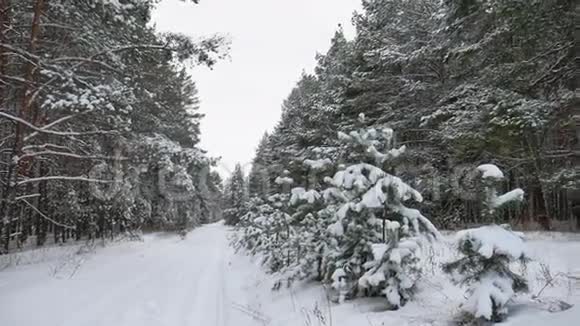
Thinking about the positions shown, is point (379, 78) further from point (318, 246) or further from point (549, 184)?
point (318, 246)

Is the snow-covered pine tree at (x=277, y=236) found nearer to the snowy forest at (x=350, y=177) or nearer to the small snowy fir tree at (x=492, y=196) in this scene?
the snowy forest at (x=350, y=177)

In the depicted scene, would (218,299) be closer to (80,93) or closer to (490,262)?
(490,262)

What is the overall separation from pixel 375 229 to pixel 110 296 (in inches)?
181

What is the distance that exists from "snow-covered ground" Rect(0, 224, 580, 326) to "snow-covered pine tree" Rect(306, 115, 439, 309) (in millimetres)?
314

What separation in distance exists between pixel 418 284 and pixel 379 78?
1058 cm

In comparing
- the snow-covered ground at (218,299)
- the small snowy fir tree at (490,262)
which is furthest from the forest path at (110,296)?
the small snowy fir tree at (490,262)

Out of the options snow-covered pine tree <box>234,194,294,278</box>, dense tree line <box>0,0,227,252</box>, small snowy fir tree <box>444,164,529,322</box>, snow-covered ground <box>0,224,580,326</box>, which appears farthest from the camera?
snow-covered pine tree <box>234,194,294,278</box>

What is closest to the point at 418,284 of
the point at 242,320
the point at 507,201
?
the point at 507,201

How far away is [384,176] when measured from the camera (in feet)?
15.1

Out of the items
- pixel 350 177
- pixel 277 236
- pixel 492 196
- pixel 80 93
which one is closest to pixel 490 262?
pixel 492 196

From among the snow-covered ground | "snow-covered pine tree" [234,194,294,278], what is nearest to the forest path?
the snow-covered ground

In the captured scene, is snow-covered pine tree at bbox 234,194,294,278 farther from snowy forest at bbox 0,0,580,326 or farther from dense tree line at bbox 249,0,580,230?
dense tree line at bbox 249,0,580,230

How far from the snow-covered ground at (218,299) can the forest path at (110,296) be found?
0.01 meters

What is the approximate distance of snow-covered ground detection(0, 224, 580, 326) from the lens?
3863 mm
